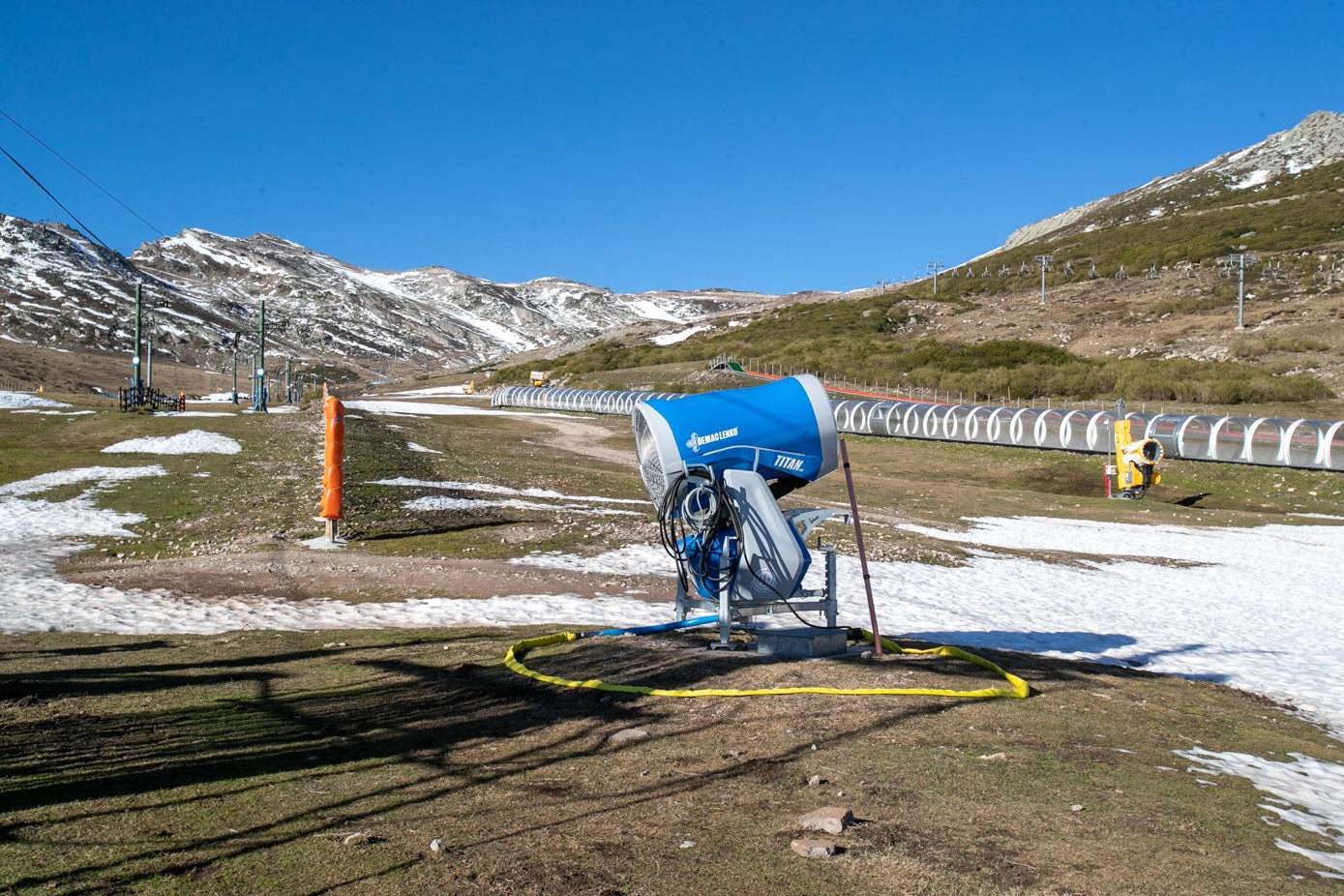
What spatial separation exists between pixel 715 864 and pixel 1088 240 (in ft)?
621

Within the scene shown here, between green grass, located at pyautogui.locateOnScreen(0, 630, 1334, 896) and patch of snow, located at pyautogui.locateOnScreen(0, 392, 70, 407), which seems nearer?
green grass, located at pyautogui.locateOnScreen(0, 630, 1334, 896)

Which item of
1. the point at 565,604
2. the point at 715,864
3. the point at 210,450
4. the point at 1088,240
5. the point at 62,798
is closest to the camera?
the point at 715,864

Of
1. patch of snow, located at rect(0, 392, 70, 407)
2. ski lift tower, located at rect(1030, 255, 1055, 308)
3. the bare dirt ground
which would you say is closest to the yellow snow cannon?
the bare dirt ground

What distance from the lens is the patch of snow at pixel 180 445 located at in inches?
1122

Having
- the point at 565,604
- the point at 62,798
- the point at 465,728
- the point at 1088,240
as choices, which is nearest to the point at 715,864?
the point at 465,728

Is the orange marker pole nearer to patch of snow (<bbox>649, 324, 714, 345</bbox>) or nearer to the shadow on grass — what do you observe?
the shadow on grass

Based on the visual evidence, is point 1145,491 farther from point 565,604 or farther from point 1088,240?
point 1088,240

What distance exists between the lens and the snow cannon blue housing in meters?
9.98

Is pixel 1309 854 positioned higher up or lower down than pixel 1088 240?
lower down

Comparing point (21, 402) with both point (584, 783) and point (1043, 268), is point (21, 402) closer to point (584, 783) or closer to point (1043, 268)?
point (584, 783)

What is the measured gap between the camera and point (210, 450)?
2906 cm

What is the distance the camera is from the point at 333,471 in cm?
1778

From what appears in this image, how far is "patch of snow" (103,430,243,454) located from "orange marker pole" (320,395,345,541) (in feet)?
39.6

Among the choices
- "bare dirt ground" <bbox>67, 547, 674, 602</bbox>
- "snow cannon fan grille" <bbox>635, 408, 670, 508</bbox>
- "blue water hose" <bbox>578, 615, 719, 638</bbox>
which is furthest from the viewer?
"bare dirt ground" <bbox>67, 547, 674, 602</bbox>
